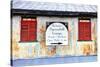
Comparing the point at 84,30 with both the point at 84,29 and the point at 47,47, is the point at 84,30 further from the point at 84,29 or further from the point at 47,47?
the point at 47,47

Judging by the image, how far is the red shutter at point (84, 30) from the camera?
113 cm

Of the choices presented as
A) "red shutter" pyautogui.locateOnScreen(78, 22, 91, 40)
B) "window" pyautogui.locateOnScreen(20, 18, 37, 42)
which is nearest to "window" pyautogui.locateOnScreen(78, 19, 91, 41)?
"red shutter" pyautogui.locateOnScreen(78, 22, 91, 40)

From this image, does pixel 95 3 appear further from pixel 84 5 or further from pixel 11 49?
pixel 11 49

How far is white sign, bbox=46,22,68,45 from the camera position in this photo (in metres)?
1.09

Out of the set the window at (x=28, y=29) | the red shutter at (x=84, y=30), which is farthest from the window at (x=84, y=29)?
the window at (x=28, y=29)

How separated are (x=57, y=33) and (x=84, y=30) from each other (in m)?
0.15

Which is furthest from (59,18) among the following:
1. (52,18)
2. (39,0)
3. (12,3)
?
(12,3)

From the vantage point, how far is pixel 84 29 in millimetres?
1141

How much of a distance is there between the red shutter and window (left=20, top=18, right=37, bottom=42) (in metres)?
0.25

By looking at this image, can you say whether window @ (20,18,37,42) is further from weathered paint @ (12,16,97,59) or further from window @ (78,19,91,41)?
window @ (78,19,91,41)

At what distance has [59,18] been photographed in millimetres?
1103

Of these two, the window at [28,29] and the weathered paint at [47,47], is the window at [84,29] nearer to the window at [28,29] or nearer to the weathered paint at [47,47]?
the weathered paint at [47,47]

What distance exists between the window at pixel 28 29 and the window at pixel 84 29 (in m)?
0.25
